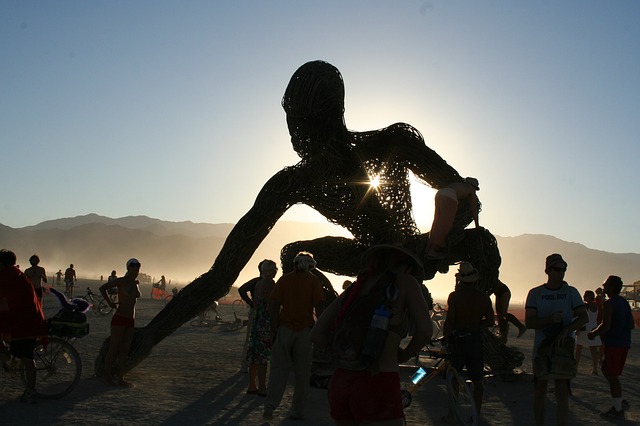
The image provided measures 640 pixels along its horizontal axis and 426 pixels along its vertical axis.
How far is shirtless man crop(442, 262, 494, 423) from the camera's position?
22.2 ft

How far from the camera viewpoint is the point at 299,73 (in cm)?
917

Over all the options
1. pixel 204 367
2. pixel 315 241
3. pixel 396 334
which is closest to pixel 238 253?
pixel 315 241

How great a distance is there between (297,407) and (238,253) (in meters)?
2.92

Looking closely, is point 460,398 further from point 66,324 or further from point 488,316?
point 66,324

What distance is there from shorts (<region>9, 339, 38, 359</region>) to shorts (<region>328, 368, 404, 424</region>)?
15.2ft

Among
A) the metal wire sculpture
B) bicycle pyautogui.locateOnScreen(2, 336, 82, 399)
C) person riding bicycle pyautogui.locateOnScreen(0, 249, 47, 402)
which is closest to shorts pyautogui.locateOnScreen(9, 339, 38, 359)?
person riding bicycle pyautogui.locateOnScreen(0, 249, 47, 402)

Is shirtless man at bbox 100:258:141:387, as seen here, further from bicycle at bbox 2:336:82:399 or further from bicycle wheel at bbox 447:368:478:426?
bicycle wheel at bbox 447:368:478:426

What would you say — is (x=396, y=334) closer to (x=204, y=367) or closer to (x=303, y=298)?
(x=303, y=298)

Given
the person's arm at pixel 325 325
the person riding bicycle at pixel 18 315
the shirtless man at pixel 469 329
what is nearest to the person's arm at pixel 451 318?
the shirtless man at pixel 469 329

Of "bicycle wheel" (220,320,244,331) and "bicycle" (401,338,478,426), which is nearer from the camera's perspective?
"bicycle" (401,338,478,426)

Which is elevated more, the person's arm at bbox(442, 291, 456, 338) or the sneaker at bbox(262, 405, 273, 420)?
the person's arm at bbox(442, 291, 456, 338)

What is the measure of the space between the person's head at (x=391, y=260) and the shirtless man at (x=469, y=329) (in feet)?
10.4

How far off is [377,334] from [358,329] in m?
0.12

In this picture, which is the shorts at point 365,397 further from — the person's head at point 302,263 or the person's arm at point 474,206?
the person's arm at point 474,206
